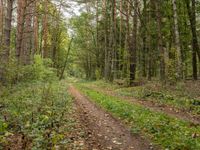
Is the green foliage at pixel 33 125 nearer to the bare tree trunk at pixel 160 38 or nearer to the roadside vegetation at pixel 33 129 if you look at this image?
the roadside vegetation at pixel 33 129

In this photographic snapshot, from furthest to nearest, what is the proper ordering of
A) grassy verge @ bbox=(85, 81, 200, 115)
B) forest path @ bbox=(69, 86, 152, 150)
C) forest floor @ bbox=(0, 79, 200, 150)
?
grassy verge @ bbox=(85, 81, 200, 115), forest path @ bbox=(69, 86, 152, 150), forest floor @ bbox=(0, 79, 200, 150)

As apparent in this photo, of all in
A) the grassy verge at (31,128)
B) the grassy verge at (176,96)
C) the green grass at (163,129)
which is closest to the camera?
the grassy verge at (31,128)

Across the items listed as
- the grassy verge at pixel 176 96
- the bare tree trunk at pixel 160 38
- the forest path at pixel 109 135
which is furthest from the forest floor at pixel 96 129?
the bare tree trunk at pixel 160 38

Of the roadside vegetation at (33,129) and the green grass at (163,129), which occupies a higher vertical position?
the roadside vegetation at (33,129)

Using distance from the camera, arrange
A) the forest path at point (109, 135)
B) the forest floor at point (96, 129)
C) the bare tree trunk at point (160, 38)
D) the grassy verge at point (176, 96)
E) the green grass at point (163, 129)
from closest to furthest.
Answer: the forest floor at point (96, 129) → the green grass at point (163, 129) → the forest path at point (109, 135) → the grassy verge at point (176, 96) → the bare tree trunk at point (160, 38)

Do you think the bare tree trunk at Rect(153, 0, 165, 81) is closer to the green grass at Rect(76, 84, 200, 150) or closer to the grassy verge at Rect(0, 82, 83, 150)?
the green grass at Rect(76, 84, 200, 150)

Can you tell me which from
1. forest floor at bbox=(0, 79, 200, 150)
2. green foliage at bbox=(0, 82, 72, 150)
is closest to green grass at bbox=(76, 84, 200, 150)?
forest floor at bbox=(0, 79, 200, 150)

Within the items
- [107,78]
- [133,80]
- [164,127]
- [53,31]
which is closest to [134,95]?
[133,80]

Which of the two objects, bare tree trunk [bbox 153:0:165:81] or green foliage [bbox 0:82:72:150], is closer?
green foliage [bbox 0:82:72:150]

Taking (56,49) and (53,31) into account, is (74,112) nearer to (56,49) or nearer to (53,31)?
(53,31)

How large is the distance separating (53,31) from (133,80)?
25936 mm

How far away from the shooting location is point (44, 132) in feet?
21.4

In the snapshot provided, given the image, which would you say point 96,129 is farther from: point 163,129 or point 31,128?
point 31,128

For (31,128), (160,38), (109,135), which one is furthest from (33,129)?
(160,38)
